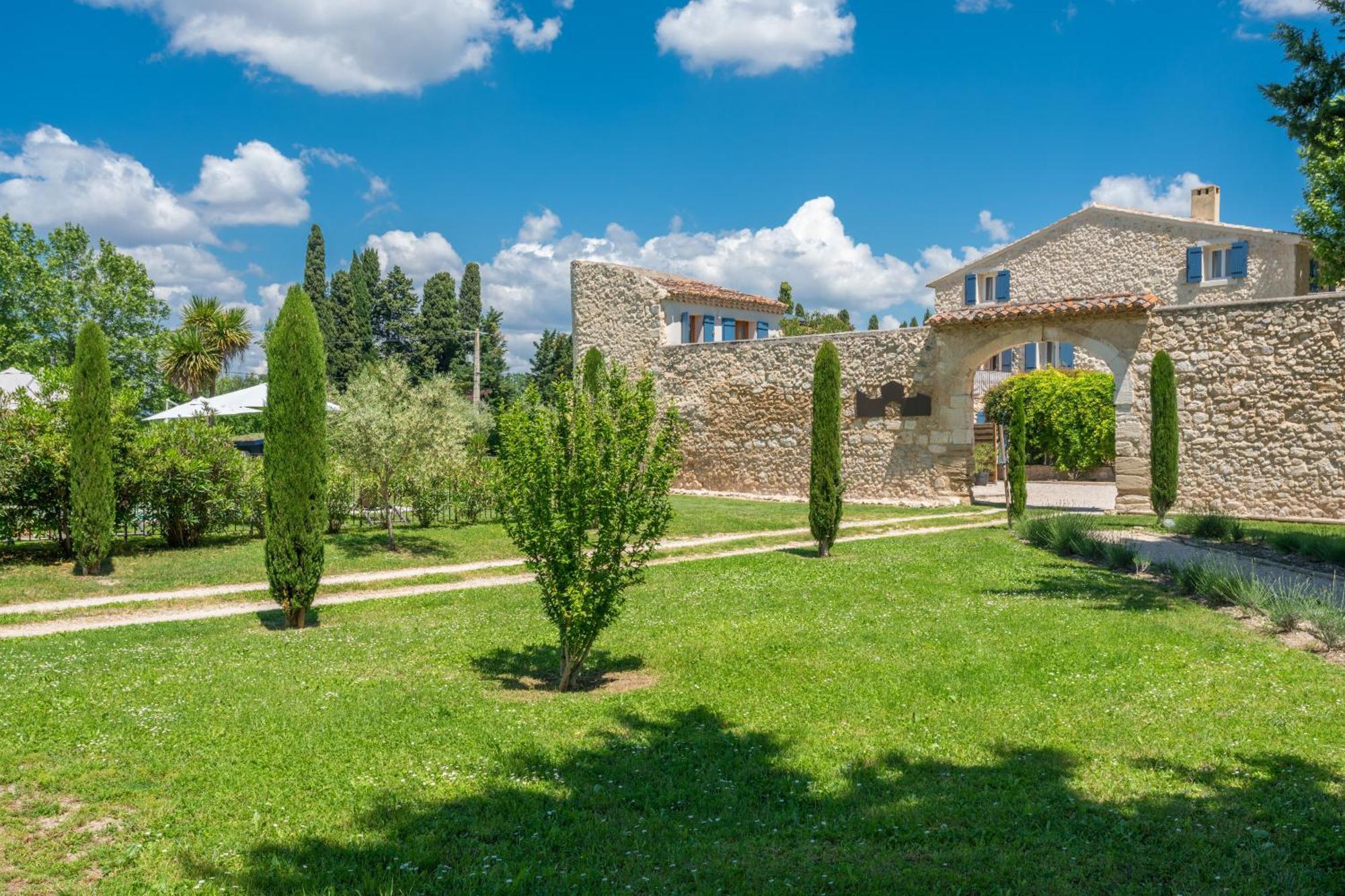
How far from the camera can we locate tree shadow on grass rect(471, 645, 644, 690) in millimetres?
7648

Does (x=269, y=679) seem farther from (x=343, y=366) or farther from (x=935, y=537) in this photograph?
(x=343, y=366)

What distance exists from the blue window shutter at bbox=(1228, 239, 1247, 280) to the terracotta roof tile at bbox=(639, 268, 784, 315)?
53.1 feet

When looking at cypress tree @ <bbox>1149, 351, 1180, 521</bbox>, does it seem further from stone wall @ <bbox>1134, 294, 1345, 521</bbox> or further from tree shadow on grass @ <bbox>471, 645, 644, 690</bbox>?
tree shadow on grass @ <bbox>471, 645, 644, 690</bbox>

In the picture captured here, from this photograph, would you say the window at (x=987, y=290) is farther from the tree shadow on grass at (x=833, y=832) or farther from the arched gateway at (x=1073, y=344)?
the tree shadow on grass at (x=833, y=832)

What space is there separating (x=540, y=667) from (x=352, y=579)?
6755 millimetres

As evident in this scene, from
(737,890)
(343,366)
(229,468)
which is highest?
(343,366)

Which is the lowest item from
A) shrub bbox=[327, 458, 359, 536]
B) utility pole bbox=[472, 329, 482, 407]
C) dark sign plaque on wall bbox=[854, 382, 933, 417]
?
shrub bbox=[327, 458, 359, 536]

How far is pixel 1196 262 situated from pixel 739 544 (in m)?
25.8

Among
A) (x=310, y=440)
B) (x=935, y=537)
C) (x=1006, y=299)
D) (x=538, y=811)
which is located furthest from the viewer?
(x=1006, y=299)

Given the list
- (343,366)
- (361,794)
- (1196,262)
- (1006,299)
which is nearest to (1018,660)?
(361,794)

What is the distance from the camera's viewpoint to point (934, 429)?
72.8 feet

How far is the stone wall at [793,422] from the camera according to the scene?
22.4 meters

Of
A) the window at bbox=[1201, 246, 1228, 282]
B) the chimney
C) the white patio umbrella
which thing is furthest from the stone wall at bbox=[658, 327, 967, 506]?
the chimney

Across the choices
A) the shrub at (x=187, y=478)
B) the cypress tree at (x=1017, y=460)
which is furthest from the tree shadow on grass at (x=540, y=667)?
the cypress tree at (x=1017, y=460)
